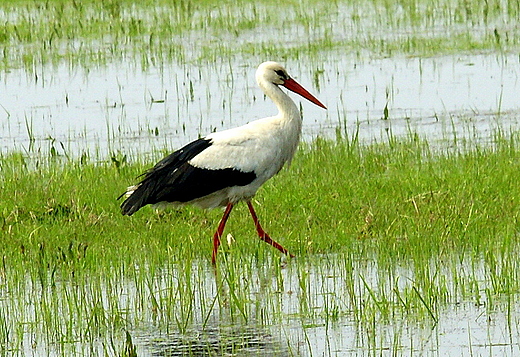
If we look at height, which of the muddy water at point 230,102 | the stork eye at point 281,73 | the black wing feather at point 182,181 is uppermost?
the stork eye at point 281,73

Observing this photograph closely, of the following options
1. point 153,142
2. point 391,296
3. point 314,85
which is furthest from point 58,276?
point 314,85

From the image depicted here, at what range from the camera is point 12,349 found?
234 inches

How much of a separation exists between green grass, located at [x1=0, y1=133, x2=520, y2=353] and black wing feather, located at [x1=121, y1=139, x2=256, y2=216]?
0.26 metres

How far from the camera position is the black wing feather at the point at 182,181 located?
25.9 ft

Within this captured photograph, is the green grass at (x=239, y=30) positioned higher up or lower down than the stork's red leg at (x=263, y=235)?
lower down

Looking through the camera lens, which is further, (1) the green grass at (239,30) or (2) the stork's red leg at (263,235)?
(1) the green grass at (239,30)

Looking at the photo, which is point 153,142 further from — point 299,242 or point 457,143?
point 299,242

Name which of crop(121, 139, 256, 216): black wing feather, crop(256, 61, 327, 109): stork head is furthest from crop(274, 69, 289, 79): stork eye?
crop(121, 139, 256, 216): black wing feather

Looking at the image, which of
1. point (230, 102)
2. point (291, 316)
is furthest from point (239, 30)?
point (291, 316)

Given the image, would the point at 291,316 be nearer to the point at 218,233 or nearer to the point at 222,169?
the point at 218,233

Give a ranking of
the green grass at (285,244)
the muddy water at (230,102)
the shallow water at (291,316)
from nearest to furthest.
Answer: the shallow water at (291,316)
the green grass at (285,244)
the muddy water at (230,102)

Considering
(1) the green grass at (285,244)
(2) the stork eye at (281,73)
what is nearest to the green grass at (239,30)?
(1) the green grass at (285,244)

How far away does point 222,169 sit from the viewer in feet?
26.2

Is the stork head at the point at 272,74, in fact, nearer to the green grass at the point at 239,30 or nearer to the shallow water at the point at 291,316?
the shallow water at the point at 291,316
